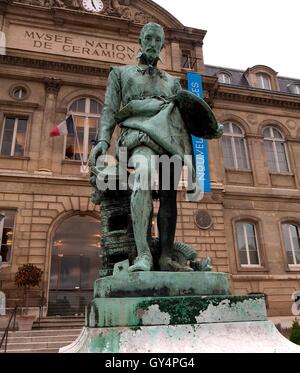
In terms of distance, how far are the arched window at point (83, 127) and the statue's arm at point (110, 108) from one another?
11133mm

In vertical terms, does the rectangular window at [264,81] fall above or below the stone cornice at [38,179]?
above

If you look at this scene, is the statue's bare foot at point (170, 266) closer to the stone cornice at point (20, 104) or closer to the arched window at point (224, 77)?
the stone cornice at point (20, 104)

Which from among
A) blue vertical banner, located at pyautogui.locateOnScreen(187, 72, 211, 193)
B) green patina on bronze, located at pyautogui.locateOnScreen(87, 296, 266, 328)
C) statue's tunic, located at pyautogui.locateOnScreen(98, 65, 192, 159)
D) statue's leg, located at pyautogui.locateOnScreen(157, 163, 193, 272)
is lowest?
green patina on bronze, located at pyautogui.locateOnScreen(87, 296, 266, 328)

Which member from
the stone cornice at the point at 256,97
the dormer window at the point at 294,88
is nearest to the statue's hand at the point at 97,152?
the stone cornice at the point at 256,97

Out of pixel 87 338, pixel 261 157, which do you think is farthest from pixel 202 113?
pixel 261 157

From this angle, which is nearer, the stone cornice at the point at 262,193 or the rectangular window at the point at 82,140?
the rectangular window at the point at 82,140

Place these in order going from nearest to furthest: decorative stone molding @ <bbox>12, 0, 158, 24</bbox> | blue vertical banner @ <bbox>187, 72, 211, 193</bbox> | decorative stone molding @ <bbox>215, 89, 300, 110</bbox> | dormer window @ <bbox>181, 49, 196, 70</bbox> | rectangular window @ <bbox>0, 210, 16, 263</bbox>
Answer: rectangular window @ <bbox>0, 210, 16, 263</bbox>, blue vertical banner @ <bbox>187, 72, 211, 193</bbox>, decorative stone molding @ <bbox>12, 0, 158, 24</bbox>, decorative stone molding @ <bbox>215, 89, 300, 110</bbox>, dormer window @ <bbox>181, 49, 196, 70</bbox>

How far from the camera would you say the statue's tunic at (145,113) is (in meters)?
2.80

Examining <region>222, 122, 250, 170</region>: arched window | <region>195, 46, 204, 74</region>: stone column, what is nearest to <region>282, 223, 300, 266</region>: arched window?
<region>222, 122, 250, 170</region>: arched window

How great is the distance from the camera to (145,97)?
3.17 metres

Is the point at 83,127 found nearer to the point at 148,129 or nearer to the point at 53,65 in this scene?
the point at 53,65

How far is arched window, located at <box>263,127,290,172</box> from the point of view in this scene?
1758 centimetres

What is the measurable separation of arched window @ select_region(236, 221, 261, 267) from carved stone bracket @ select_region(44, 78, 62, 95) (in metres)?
10.3
